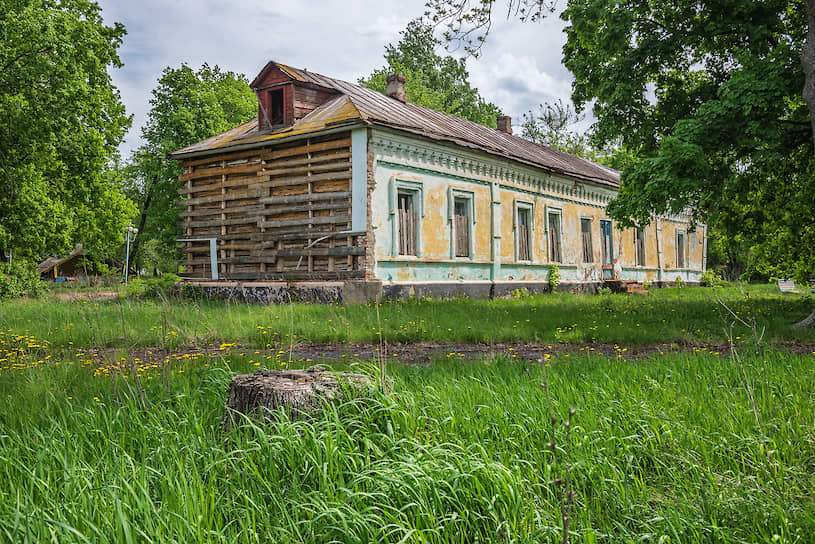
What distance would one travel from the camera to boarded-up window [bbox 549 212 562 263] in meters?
21.8

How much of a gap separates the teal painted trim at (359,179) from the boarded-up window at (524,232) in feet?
23.6

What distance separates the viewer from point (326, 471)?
2756mm

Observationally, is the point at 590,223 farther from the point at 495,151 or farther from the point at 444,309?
the point at 444,309

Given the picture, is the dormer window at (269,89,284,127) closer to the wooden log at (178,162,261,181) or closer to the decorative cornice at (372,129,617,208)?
the wooden log at (178,162,261,181)

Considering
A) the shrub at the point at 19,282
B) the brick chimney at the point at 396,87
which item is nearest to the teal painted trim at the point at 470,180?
the brick chimney at the point at 396,87

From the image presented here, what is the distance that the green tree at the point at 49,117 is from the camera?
18125 mm

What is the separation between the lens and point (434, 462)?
9.01 ft

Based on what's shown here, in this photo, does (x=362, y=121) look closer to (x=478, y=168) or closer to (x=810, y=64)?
(x=478, y=168)

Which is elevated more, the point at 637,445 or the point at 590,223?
the point at 590,223

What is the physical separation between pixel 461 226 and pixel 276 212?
5351 mm

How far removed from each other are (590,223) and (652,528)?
75.0 feet

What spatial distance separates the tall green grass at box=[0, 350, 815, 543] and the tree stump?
0.44 ft

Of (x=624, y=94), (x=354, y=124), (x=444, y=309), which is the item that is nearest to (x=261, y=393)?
(x=444, y=309)

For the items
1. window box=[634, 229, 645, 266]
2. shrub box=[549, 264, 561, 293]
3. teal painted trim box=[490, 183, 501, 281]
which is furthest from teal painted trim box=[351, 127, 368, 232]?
window box=[634, 229, 645, 266]
